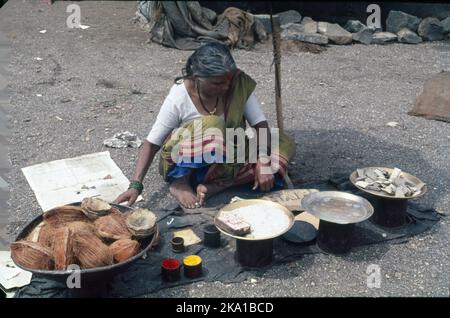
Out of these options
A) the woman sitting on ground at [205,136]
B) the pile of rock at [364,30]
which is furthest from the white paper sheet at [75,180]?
the pile of rock at [364,30]

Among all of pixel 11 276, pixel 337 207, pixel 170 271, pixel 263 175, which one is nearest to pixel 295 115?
pixel 263 175

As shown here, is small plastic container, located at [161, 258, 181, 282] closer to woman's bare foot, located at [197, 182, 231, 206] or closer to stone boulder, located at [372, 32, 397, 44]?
woman's bare foot, located at [197, 182, 231, 206]

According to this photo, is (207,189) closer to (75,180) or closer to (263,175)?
(263,175)

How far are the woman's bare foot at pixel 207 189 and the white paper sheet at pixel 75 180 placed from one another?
48 centimetres

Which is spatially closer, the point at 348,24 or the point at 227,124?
the point at 227,124

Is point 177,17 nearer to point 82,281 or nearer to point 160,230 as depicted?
point 160,230

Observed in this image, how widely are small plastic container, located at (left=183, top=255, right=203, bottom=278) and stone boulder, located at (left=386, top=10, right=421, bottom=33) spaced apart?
6.81 metres

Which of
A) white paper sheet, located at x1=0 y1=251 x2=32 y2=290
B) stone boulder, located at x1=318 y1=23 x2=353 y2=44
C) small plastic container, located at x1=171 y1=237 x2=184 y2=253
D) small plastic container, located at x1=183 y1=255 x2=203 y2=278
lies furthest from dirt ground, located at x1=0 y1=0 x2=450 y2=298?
white paper sheet, located at x1=0 y1=251 x2=32 y2=290

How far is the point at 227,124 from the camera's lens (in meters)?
3.53

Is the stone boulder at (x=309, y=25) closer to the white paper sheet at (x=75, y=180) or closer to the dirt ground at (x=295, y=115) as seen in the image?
the dirt ground at (x=295, y=115)

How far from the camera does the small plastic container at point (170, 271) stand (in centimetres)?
283

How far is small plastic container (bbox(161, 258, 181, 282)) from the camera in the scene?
9.29 ft

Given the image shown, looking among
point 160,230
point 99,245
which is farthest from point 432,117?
point 99,245
